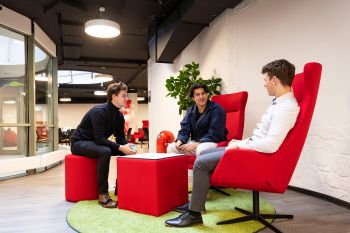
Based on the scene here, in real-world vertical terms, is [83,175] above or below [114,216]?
above

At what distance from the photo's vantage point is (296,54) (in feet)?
11.0

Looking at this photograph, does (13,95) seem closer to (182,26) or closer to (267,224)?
(182,26)

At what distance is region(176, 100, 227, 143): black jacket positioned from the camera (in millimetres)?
3133

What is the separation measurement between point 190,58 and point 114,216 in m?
3.86

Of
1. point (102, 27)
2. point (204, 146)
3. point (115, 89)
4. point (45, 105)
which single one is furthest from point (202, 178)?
point (45, 105)

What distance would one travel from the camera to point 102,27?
4973 millimetres

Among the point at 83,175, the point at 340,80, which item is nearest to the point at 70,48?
the point at 83,175

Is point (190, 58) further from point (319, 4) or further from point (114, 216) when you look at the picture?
point (114, 216)

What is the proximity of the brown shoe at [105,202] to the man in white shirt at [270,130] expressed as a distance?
2.42 ft

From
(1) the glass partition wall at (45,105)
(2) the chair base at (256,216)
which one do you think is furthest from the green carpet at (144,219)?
(1) the glass partition wall at (45,105)

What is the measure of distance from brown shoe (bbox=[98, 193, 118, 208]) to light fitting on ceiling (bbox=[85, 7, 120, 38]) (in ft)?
10.1

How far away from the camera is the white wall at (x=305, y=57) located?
9.20 ft

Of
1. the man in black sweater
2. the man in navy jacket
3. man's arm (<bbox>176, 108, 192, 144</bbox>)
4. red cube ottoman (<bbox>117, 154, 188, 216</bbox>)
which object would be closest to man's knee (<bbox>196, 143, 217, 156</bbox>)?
the man in navy jacket

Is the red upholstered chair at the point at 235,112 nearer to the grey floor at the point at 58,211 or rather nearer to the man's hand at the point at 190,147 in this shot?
the man's hand at the point at 190,147
